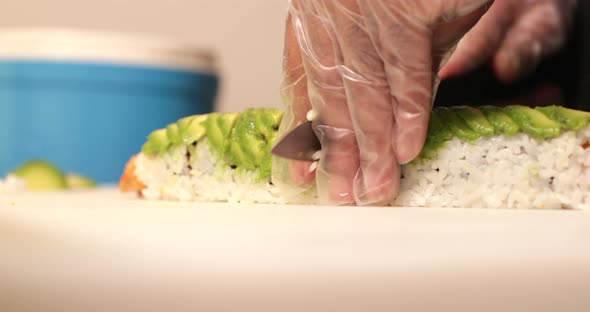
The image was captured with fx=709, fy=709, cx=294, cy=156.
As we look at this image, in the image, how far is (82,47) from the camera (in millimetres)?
2568

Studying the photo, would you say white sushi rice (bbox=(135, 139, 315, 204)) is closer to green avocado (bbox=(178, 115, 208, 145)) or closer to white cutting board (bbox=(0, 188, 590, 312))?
green avocado (bbox=(178, 115, 208, 145))

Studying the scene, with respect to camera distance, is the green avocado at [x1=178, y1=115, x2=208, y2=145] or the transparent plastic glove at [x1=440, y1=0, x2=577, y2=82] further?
the transparent plastic glove at [x1=440, y1=0, x2=577, y2=82]

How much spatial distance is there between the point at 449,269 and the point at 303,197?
0.45 m

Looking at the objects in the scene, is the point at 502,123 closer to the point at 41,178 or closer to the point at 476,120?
the point at 476,120

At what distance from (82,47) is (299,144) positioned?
1781mm

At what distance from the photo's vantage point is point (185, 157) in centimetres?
121

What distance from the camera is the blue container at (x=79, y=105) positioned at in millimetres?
2549

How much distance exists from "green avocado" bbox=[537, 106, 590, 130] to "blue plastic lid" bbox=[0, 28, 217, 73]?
1.85m

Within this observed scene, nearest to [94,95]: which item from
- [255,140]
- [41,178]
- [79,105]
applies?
[79,105]

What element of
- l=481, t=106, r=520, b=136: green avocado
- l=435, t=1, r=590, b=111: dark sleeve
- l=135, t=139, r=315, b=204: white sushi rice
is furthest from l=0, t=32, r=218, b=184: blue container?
l=481, t=106, r=520, b=136: green avocado

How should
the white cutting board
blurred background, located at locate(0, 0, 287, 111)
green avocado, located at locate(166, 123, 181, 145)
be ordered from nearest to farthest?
the white cutting board < green avocado, located at locate(166, 123, 181, 145) < blurred background, located at locate(0, 0, 287, 111)

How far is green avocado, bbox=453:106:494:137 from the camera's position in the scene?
1.00 meters

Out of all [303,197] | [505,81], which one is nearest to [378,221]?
[303,197]

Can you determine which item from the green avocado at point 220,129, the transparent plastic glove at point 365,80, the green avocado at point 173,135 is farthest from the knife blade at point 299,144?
the green avocado at point 173,135
